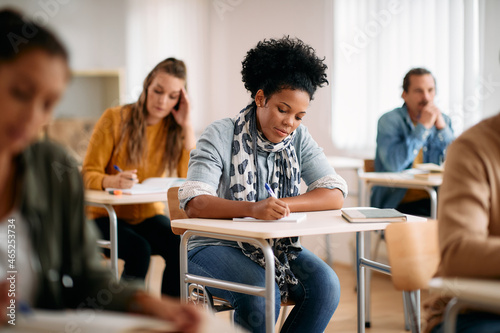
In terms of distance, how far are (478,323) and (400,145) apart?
7.51ft

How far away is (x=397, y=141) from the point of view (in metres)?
3.42

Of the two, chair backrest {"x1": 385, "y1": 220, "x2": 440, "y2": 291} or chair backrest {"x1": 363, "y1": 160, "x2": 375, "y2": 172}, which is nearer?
chair backrest {"x1": 385, "y1": 220, "x2": 440, "y2": 291}

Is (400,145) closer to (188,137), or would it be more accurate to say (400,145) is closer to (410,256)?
(188,137)

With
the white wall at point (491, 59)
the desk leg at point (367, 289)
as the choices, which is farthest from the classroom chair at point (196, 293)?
the white wall at point (491, 59)

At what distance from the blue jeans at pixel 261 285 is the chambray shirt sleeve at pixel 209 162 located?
0.62ft

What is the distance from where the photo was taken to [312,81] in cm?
206

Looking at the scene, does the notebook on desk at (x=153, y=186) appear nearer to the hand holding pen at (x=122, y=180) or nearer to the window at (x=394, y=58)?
the hand holding pen at (x=122, y=180)

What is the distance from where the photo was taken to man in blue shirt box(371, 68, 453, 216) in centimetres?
334

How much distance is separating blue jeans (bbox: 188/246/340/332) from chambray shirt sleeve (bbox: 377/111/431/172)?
1592 millimetres

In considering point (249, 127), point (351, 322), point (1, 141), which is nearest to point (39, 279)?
point (1, 141)

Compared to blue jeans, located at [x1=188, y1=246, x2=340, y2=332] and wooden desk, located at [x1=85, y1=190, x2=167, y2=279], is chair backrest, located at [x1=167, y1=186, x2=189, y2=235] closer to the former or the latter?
blue jeans, located at [x1=188, y1=246, x2=340, y2=332]

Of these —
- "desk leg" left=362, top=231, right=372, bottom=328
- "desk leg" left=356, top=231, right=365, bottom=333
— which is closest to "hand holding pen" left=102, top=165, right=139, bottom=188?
"desk leg" left=356, top=231, right=365, bottom=333

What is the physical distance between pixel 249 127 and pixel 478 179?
99 centimetres

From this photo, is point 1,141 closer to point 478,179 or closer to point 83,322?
point 83,322
